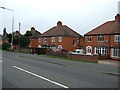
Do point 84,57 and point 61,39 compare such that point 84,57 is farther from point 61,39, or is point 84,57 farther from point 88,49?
point 61,39

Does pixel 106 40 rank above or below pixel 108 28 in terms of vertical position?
below

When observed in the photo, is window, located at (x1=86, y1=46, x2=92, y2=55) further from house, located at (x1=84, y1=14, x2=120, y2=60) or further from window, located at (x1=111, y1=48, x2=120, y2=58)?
window, located at (x1=111, y1=48, x2=120, y2=58)

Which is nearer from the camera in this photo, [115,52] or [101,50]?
[115,52]

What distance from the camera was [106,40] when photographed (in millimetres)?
30922

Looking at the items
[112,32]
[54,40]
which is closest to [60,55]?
[112,32]

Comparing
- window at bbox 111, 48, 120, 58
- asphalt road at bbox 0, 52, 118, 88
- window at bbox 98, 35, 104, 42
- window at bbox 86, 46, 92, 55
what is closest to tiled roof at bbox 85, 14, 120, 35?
window at bbox 98, 35, 104, 42

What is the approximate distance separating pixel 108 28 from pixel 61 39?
542 inches

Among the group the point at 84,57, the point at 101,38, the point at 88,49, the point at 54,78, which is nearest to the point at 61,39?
the point at 88,49

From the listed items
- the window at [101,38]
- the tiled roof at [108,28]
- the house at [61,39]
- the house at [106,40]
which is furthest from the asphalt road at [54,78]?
the house at [61,39]

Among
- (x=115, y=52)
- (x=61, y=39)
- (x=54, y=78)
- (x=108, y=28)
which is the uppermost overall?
(x=108, y=28)

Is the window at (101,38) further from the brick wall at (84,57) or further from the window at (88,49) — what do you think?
the brick wall at (84,57)

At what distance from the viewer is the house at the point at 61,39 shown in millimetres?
42188

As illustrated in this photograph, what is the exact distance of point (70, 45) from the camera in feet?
143

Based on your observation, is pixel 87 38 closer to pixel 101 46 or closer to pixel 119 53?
pixel 101 46
